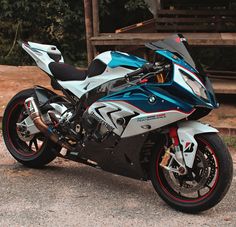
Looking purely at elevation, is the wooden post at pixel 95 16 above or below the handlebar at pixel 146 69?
below

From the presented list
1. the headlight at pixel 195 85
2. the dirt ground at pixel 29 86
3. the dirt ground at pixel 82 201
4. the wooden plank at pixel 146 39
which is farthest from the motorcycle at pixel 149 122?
the wooden plank at pixel 146 39

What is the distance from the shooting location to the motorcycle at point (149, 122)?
3.73 meters

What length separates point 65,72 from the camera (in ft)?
14.8

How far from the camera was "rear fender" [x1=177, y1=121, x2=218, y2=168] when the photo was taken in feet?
12.3

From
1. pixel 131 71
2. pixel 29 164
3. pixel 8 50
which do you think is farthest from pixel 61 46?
pixel 131 71

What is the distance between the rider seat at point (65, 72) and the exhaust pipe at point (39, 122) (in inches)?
13.9

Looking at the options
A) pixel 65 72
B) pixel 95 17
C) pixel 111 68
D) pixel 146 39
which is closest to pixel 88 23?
pixel 95 17

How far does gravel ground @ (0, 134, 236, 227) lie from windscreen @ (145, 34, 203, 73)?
1.06 m

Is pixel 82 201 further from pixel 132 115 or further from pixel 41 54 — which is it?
pixel 41 54

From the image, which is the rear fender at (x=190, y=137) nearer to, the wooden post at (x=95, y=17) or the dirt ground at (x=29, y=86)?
the dirt ground at (x=29, y=86)

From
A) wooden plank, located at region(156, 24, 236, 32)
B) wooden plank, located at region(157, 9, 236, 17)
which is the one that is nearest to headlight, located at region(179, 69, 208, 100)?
wooden plank, located at region(156, 24, 236, 32)

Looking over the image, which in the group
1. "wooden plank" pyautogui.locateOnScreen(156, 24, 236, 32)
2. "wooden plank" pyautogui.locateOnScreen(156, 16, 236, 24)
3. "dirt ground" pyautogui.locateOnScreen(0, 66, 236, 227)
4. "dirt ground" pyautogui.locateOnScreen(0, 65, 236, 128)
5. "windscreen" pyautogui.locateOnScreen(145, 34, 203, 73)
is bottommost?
"dirt ground" pyautogui.locateOnScreen(0, 65, 236, 128)

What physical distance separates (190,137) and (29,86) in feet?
15.5

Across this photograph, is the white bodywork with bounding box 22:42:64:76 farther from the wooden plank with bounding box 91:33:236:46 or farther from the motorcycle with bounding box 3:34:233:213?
the wooden plank with bounding box 91:33:236:46
